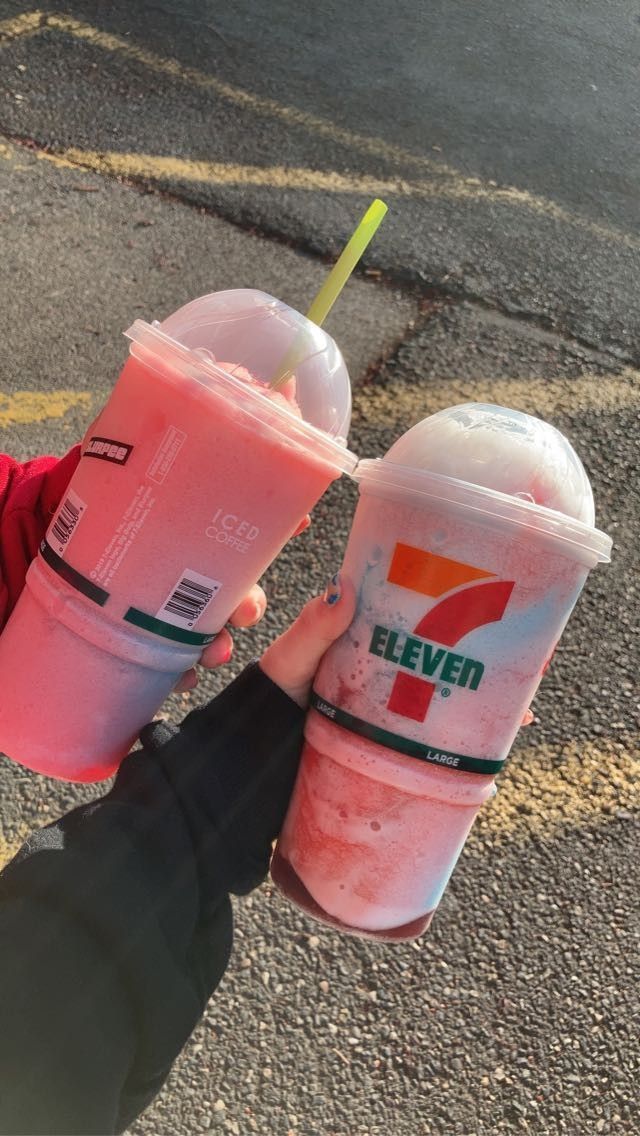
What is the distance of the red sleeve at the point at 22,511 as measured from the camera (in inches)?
74.1

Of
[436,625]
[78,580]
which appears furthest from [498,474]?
[78,580]

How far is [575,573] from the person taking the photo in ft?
5.05

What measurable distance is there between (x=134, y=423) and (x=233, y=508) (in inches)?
8.2

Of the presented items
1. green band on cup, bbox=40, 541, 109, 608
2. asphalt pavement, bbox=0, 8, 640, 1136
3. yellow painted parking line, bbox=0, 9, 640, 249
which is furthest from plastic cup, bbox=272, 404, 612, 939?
yellow painted parking line, bbox=0, 9, 640, 249

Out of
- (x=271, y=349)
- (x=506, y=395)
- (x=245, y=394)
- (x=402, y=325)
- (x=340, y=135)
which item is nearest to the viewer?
(x=245, y=394)

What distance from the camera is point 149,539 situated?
4.97ft

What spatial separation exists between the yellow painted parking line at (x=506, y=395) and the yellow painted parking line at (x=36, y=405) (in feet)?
3.33

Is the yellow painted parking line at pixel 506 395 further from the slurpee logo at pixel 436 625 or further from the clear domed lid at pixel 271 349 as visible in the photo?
the slurpee logo at pixel 436 625

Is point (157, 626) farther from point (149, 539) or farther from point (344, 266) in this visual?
point (344, 266)

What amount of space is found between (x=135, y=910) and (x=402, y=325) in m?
2.94

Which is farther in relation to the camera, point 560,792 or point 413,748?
point 560,792

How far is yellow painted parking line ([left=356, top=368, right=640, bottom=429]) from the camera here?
12.0 ft

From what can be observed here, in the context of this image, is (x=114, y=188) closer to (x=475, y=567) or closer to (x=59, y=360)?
(x=59, y=360)

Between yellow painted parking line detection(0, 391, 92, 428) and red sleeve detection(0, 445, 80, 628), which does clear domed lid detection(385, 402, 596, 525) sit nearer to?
red sleeve detection(0, 445, 80, 628)
